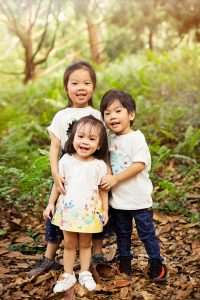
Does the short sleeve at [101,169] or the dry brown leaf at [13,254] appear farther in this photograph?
the dry brown leaf at [13,254]

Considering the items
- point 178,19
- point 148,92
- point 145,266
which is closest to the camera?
point 145,266

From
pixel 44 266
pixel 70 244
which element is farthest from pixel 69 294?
pixel 44 266

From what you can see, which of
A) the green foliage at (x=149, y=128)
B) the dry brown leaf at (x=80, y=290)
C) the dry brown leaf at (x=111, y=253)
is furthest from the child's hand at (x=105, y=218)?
the green foliage at (x=149, y=128)

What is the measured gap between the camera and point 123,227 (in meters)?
3.46

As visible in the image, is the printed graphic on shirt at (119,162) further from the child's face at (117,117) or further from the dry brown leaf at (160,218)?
the dry brown leaf at (160,218)

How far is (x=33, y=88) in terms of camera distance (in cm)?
1101

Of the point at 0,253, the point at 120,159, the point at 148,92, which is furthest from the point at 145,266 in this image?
the point at 148,92

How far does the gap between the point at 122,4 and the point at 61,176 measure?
37.2ft

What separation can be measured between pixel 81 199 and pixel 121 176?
356 millimetres

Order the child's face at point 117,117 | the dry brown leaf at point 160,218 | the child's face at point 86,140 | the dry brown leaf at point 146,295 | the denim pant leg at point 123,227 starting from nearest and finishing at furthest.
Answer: the dry brown leaf at point 146,295
the child's face at point 86,140
the child's face at point 117,117
the denim pant leg at point 123,227
the dry brown leaf at point 160,218

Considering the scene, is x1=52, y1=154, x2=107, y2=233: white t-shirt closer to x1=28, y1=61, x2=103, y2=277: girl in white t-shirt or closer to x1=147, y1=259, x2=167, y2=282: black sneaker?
x1=28, y1=61, x2=103, y2=277: girl in white t-shirt

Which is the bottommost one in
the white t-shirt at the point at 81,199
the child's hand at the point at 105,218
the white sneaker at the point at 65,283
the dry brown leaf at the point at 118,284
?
the dry brown leaf at the point at 118,284

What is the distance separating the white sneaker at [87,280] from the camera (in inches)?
128

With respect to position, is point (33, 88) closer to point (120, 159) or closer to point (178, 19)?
point (178, 19)
